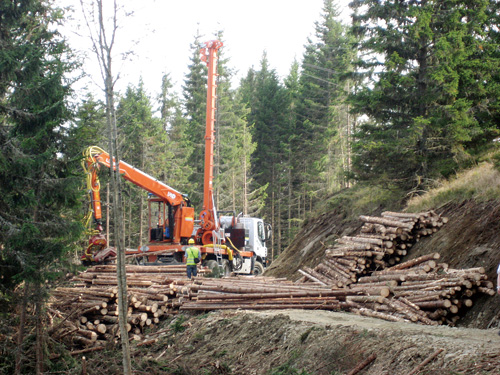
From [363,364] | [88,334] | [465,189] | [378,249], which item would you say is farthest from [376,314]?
[88,334]

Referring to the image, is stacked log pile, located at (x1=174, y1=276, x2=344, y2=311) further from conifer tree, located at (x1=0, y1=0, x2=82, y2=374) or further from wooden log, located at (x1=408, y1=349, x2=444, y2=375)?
wooden log, located at (x1=408, y1=349, x2=444, y2=375)

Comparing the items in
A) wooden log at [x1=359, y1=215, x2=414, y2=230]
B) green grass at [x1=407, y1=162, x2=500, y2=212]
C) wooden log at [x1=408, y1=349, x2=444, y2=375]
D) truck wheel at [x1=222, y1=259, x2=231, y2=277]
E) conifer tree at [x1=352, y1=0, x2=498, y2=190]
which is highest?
conifer tree at [x1=352, y1=0, x2=498, y2=190]

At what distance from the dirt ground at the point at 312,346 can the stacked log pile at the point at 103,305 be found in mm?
1131

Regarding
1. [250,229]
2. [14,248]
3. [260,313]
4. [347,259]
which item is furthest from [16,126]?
[250,229]

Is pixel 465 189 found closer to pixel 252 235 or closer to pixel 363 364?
pixel 363 364

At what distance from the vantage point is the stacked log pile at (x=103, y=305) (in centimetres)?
1188

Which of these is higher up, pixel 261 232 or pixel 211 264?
pixel 261 232

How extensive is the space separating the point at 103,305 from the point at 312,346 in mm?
6364

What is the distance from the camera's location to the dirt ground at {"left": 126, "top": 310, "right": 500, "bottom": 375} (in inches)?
266

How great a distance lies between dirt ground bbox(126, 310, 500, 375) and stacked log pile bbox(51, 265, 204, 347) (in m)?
1.13

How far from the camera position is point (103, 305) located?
12.7 m

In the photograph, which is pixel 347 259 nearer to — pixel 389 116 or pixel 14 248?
pixel 389 116

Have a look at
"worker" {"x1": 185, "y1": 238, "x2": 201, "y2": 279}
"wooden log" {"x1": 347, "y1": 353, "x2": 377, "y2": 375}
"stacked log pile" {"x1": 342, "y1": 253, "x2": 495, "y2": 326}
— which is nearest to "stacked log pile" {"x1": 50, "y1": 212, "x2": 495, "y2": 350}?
"stacked log pile" {"x1": 342, "y1": 253, "x2": 495, "y2": 326}

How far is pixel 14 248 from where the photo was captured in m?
10.5
